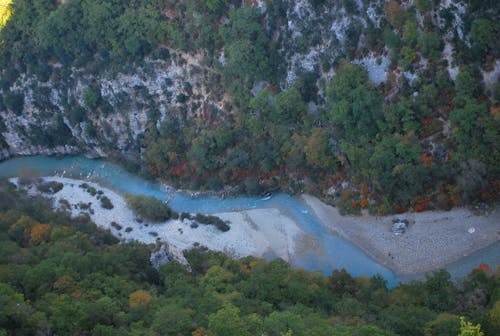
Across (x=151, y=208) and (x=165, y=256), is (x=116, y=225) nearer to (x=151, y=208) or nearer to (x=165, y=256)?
(x=151, y=208)

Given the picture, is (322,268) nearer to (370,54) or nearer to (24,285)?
(370,54)

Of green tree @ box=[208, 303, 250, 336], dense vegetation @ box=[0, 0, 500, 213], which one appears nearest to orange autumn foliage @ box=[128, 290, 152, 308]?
green tree @ box=[208, 303, 250, 336]

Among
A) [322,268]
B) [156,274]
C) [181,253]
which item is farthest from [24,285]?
[322,268]

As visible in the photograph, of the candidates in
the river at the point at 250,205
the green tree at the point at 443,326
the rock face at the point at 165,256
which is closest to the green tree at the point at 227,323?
the green tree at the point at 443,326

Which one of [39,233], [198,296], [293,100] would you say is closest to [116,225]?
[39,233]

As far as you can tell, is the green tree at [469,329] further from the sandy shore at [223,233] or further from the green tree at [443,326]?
the sandy shore at [223,233]
